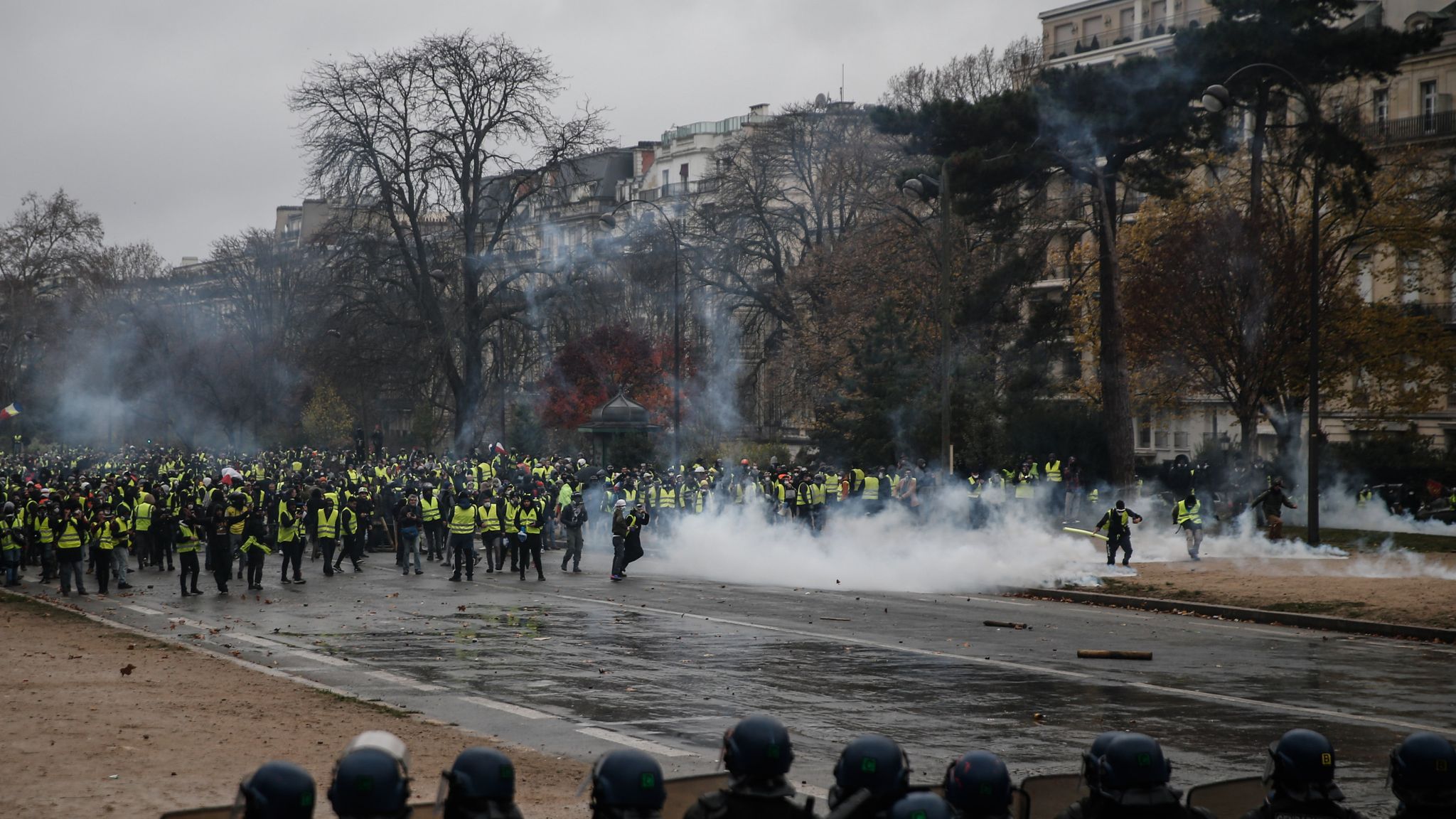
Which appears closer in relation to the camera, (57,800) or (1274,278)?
(57,800)

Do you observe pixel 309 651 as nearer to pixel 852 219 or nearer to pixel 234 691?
pixel 234 691

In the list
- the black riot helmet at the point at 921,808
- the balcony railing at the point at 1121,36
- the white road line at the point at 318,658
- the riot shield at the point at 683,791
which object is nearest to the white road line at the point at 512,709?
the white road line at the point at 318,658

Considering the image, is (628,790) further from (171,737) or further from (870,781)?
(171,737)

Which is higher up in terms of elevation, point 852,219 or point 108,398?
point 852,219

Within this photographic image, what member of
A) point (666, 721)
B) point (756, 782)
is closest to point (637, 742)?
point (666, 721)

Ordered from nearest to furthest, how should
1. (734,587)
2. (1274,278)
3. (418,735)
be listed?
(418,735)
(734,587)
(1274,278)

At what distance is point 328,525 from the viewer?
93.4ft

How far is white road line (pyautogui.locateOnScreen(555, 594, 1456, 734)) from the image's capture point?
12164 millimetres

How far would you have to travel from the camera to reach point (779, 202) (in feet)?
220

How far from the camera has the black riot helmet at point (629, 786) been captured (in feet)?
14.6

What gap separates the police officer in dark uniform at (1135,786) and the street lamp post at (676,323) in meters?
36.8

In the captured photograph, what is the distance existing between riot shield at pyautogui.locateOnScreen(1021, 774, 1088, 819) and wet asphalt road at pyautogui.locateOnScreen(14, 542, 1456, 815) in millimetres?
3952

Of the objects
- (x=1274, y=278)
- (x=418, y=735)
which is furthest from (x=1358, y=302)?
(x=418, y=735)

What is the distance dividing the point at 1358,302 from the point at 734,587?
25.0 meters
